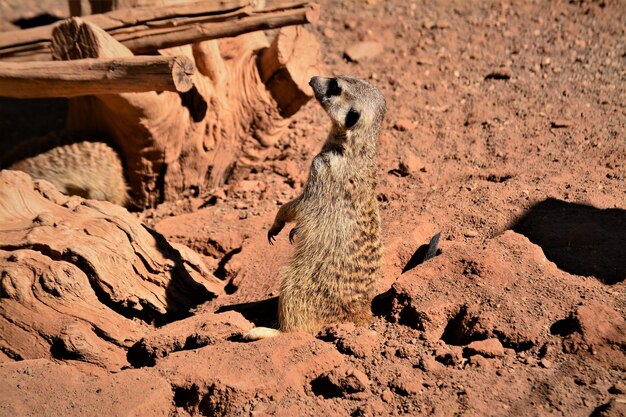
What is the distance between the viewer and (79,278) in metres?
2.90

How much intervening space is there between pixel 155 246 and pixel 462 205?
5.59ft

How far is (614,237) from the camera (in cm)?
318

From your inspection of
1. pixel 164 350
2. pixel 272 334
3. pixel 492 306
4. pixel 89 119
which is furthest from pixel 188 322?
pixel 89 119

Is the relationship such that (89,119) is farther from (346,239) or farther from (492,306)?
(492,306)

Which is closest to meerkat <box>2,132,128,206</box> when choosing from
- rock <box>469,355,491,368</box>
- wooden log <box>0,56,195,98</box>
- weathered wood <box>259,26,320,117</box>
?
wooden log <box>0,56,195,98</box>

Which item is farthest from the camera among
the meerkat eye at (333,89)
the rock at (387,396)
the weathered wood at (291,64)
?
the weathered wood at (291,64)

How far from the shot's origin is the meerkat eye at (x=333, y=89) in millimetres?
3045

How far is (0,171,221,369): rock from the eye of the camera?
2.79m

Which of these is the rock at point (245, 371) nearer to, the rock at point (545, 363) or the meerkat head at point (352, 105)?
the rock at point (545, 363)

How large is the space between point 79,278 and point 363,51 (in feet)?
11.1

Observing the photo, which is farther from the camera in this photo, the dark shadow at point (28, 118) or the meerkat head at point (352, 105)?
the dark shadow at point (28, 118)

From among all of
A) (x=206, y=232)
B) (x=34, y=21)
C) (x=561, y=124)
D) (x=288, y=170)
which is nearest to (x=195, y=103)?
(x=288, y=170)

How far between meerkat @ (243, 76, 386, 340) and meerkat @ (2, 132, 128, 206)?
6.25 feet

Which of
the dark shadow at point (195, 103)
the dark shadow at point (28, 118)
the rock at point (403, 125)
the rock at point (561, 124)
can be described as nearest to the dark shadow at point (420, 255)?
the rock at point (403, 125)
